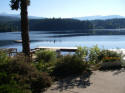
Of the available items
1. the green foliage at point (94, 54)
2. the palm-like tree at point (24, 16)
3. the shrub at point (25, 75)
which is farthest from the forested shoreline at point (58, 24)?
the shrub at point (25, 75)

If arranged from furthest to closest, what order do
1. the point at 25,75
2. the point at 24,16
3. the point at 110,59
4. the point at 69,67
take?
the point at 24,16
the point at 110,59
the point at 69,67
the point at 25,75

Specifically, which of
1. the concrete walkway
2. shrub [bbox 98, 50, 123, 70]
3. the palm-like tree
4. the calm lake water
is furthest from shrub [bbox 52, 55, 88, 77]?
the calm lake water

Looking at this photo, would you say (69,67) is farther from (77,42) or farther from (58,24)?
(58,24)

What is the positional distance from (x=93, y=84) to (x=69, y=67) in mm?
1365

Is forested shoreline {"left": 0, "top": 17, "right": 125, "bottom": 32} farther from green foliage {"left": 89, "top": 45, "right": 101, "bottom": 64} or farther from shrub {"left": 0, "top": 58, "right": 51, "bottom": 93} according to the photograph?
shrub {"left": 0, "top": 58, "right": 51, "bottom": 93}

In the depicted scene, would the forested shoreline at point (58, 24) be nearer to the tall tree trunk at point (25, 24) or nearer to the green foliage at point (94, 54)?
the tall tree trunk at point (25, 24)

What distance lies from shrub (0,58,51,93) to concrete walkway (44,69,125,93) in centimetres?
27

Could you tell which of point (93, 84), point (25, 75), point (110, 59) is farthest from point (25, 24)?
point (93, 84)

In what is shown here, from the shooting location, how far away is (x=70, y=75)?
632cm

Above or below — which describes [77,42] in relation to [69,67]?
below

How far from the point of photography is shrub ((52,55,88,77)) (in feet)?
21.0

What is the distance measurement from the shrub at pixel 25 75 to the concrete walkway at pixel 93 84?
0.27 m

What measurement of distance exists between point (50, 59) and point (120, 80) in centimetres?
345

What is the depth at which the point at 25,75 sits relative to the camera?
184 inches
